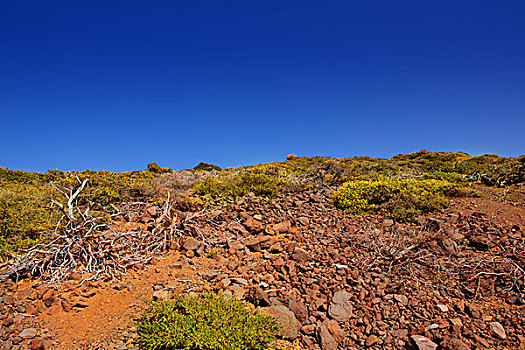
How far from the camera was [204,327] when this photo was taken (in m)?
3.05

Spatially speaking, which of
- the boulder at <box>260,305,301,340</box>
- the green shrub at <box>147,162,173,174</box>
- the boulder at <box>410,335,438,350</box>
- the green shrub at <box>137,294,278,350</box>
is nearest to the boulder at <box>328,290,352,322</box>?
the boulder at <box>260,305,301,340</box>

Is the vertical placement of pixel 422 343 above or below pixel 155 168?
below

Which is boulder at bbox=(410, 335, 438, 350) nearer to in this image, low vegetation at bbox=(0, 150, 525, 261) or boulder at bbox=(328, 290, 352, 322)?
boulder at bbox=(328, 290, 352, 322)

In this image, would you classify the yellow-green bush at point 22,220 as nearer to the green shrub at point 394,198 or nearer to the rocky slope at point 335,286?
the rocky slope at point 335,286

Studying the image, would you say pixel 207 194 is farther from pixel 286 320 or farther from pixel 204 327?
pixel 204 327

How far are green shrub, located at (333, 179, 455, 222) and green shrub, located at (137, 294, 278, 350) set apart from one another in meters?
4.02

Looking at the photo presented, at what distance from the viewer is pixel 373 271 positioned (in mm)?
4492

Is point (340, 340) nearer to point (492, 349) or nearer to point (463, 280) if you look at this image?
point (492, 349)

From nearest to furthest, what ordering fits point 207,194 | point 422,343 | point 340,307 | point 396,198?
point 422,343 → point 340,307 → point 396,198 → point 207,194

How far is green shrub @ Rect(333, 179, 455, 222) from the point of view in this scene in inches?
254

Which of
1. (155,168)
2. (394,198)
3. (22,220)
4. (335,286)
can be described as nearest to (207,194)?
(22,220)

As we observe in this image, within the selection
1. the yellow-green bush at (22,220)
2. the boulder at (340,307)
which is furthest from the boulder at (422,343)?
the yellow-green bush at (22,220)

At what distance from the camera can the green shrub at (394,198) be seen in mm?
6461

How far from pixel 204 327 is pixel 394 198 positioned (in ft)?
17.6
